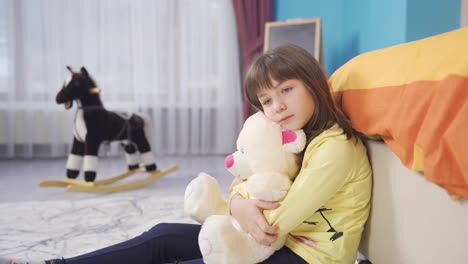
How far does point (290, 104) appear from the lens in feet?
3.09

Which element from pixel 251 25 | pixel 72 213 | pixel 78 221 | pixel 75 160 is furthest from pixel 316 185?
pixel 251 25

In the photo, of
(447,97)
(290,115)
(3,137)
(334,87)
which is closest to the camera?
(447,97)

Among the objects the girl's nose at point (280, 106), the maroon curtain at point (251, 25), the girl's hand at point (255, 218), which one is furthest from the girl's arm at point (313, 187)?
the maroon curtain at point (251, 25)

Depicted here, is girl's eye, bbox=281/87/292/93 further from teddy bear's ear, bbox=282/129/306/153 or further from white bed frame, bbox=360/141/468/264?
white bed frame, bbox=360/141/468/264

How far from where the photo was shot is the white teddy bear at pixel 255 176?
90cm

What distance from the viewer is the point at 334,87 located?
3.46 ft

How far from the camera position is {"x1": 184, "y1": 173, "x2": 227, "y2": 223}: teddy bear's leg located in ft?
3.63

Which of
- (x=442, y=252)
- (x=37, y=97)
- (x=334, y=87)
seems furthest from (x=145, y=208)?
(x=37, y=97)

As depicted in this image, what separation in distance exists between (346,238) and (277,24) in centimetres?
249

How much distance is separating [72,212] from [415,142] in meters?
1.78

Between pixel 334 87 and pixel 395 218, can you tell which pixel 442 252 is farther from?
pixel 334 87

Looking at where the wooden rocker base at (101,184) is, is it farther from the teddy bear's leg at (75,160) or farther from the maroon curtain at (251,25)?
the maroon curtain at (251,25)

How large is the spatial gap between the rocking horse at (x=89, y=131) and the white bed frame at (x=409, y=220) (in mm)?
1912

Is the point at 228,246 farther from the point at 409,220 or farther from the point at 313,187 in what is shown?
the point at 409,220
